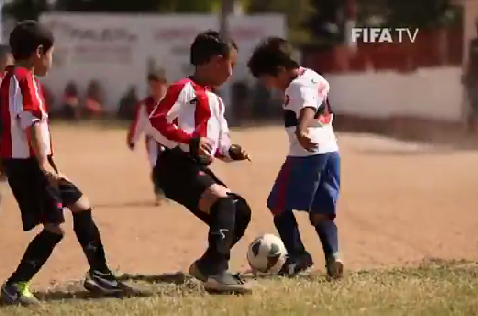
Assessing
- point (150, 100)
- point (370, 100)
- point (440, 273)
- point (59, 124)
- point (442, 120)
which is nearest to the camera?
point (440, 273)

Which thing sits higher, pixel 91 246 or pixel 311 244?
pixel 91 246

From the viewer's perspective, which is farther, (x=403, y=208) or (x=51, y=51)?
(x=403, y=208)

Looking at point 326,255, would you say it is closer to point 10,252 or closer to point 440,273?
point 440,273

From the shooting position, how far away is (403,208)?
373 inches

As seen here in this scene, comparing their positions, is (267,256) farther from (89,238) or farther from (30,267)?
(30,267)

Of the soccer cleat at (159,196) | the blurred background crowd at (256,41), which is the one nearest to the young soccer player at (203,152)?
the soccer cleat at (159,196)

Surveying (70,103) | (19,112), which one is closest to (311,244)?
(19,112)

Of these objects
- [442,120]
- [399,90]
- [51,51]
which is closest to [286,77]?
[51,51]

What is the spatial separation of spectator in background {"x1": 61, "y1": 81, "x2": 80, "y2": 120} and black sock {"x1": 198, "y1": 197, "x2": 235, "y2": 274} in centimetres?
2908

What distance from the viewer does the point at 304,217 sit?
8.85m

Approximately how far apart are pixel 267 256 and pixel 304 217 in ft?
9.19

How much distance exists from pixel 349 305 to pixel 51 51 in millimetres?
2139

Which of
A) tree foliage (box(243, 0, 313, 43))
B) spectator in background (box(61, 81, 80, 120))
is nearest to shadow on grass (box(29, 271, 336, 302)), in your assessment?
spectator in background (box(61, 81, 80, 120))

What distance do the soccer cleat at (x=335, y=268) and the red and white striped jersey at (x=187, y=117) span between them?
1.01 meters
